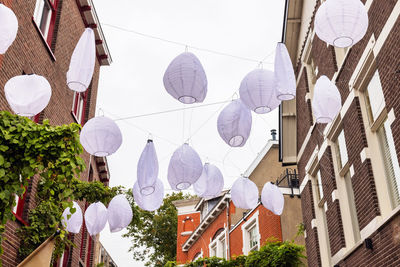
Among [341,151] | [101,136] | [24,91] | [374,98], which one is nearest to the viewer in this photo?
[24,91]

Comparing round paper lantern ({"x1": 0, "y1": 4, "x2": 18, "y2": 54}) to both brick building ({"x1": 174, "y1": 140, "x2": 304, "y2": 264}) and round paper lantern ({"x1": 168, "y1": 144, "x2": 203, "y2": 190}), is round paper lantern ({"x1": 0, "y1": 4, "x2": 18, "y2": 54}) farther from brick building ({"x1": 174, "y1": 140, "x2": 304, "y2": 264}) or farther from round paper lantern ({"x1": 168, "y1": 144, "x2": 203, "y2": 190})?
brick building ({"x1": 174, "y1": 140, "x2": 304, "y2": 264})

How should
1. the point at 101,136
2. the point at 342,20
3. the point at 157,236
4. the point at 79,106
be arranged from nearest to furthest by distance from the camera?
the point at 342,20 < the point at 101,136 < the point at 79,106 < the point at 157,236

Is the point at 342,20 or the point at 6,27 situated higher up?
the point at 342,20

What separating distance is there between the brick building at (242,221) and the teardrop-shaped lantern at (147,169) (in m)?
9.51

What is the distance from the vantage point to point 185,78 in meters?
8.41

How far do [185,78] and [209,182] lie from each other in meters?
3.73

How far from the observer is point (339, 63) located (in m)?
12.6

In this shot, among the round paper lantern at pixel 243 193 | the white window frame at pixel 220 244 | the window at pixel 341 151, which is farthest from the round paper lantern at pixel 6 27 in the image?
the white window frame at pixel 220 244

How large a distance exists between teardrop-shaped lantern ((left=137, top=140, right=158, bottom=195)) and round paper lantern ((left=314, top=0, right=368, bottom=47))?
427 centimetres

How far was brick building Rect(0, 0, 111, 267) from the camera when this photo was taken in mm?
11484

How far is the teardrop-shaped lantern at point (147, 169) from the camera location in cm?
977

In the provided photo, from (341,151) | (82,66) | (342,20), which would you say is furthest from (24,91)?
(341,151)

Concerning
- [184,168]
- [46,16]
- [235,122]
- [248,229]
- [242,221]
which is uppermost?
[46,16]

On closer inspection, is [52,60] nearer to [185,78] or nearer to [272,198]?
[185,78]
